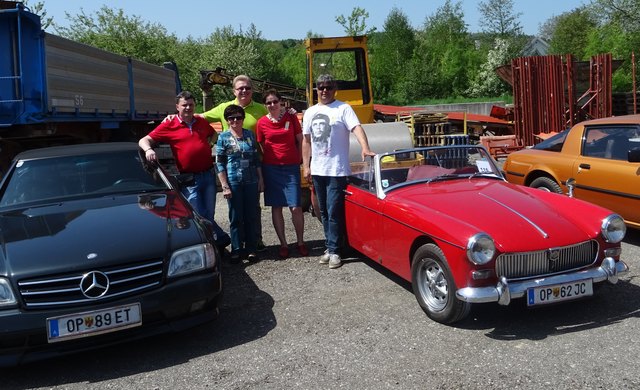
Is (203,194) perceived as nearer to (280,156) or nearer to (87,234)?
(280,156)

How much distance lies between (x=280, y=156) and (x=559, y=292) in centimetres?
321

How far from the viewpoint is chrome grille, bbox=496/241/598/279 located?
389 centimetres

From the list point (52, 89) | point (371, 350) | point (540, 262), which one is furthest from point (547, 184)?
point (52, 89)

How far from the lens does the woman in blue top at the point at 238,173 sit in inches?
231

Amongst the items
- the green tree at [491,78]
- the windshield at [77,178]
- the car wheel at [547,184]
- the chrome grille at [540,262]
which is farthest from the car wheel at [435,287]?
the green tree at [491,78]

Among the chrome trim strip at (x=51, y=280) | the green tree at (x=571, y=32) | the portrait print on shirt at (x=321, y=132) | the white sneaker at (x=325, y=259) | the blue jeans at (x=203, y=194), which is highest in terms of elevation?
the green tree at (x=571, y=32)

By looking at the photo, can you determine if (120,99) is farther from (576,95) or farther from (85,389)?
(576,95)

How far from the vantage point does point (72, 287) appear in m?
3.54

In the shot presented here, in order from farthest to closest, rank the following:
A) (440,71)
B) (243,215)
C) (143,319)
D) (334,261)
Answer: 1. (440,71)
2. (243,215)
3. (334,261)
4. (143,319)

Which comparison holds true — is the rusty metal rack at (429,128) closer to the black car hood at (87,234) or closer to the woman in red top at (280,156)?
the woman in red top at (280,156)

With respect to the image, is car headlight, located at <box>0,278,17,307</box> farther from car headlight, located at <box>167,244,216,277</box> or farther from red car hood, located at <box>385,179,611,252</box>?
red car hood, located at <box>385,179,611,252</box>

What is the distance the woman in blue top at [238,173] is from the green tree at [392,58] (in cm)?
4178

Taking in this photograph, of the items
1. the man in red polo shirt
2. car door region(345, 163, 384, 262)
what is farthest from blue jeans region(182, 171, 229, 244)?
car door region(345, 163, 384, 262)

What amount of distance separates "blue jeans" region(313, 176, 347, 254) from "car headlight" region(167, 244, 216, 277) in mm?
1910
